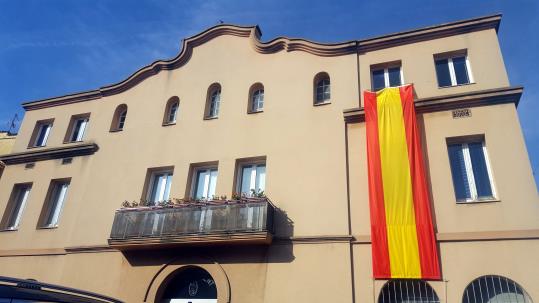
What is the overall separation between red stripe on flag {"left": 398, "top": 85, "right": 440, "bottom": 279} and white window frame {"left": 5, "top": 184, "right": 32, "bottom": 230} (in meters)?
15.9

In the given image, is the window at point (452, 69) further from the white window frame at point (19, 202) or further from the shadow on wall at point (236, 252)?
the white window frame at point (19, 202)

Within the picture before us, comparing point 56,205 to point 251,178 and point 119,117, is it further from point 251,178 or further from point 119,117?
point 251,178

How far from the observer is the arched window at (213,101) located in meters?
16.8

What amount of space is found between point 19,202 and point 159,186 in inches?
287

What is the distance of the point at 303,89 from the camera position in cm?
1534

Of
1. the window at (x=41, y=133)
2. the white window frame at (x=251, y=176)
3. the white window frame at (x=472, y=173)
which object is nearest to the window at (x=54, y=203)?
the window at (x=41, y=133)

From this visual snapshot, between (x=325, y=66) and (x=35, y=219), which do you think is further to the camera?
(x=35, y=219)

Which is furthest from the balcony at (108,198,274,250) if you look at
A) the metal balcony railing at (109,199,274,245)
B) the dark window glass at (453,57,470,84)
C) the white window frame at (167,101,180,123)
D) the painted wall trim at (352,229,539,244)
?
the dark window glass at (453,57,470,84)

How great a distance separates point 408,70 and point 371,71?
1.31m

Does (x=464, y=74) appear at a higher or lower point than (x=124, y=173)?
higher

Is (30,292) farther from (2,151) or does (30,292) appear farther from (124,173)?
(2,151)

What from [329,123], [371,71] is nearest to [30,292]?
[329,123]

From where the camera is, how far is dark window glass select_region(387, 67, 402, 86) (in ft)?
48.0

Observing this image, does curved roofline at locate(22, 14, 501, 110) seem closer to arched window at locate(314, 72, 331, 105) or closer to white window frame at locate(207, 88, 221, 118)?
arched window at locate(314, 72, 331, 105)
